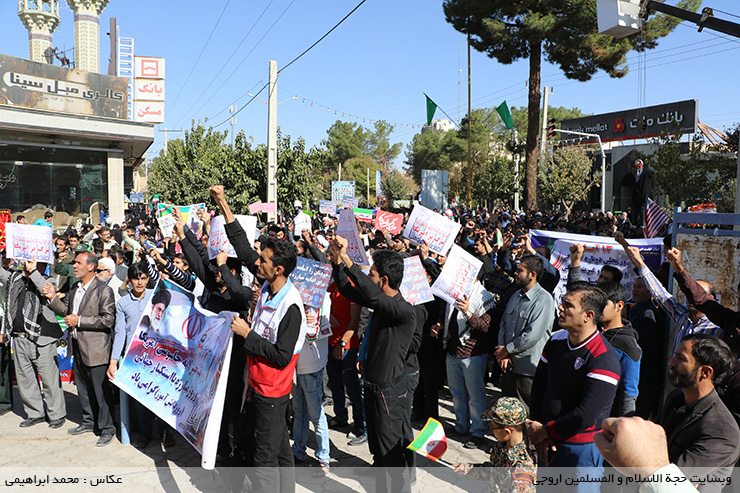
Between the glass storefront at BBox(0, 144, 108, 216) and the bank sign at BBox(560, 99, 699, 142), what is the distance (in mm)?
40406

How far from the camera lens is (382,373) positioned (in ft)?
13.7

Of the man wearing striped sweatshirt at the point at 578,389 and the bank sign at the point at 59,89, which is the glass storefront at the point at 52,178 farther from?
the man wearing striped sweatshirt at the point at 578,389

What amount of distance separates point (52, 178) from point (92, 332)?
23445 mm

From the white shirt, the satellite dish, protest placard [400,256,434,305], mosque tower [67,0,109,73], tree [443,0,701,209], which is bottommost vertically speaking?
the white shirt

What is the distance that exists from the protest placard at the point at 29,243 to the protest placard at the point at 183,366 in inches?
78.3

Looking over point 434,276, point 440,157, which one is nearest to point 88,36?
point 440,157

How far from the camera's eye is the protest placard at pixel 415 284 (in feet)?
17.1

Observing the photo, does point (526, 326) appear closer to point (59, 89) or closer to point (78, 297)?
point (78, 297)

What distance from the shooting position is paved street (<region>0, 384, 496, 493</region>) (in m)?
4.77

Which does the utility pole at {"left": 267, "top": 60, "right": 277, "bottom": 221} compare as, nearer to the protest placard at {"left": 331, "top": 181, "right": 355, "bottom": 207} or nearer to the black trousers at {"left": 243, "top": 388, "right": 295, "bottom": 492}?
the protest placard at {"left": 331, "top": 181, "right": 355, "bottom": 207}

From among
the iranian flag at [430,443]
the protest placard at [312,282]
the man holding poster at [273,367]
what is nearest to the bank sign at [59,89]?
the protest placard at [312,282]

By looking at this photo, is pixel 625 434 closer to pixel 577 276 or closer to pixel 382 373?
pixel 382 373

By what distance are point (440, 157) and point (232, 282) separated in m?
69.2

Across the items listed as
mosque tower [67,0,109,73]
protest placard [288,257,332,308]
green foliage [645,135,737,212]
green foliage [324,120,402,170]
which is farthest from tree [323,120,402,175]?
protest placard [288,257,332,308]
